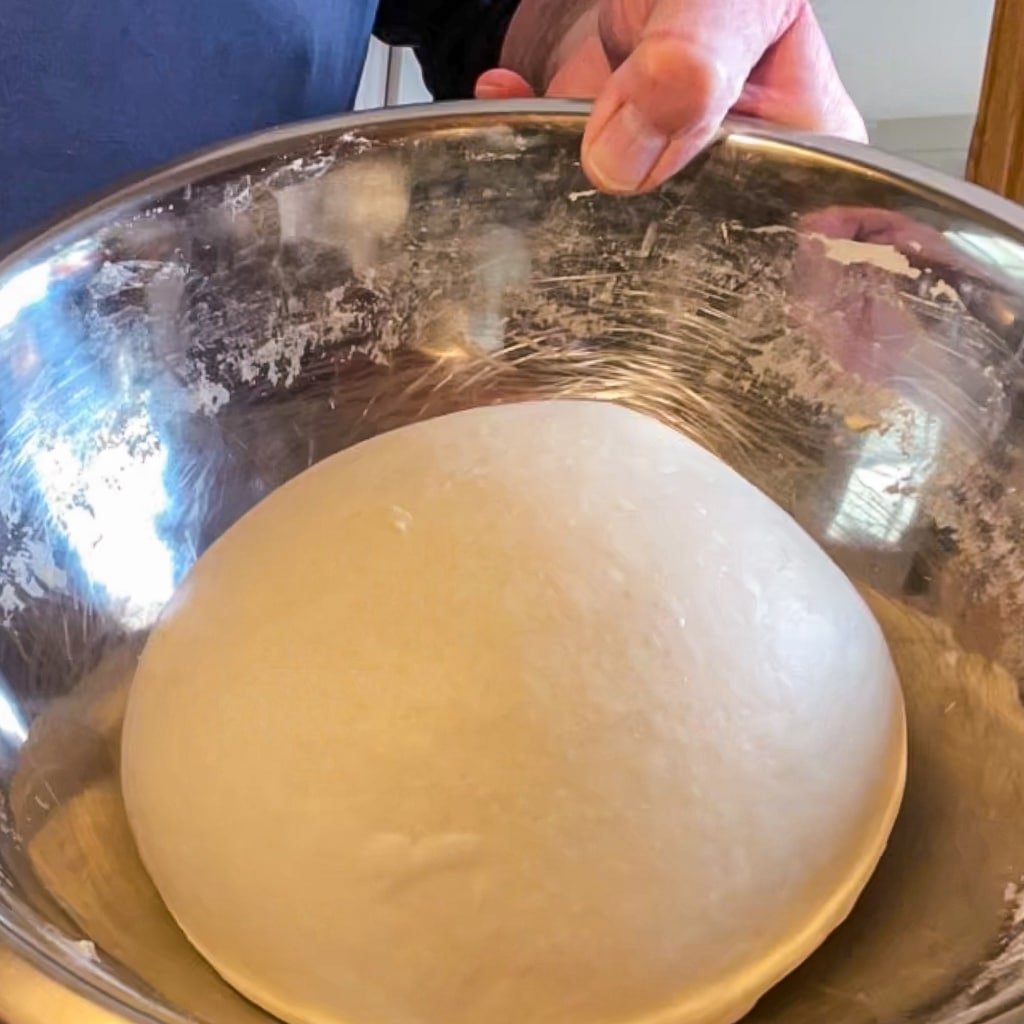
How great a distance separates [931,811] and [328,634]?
0.27 meters

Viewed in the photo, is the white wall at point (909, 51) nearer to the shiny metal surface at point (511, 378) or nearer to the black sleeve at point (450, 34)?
the black sleeve at point (450, 34)

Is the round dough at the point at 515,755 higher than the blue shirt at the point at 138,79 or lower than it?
lower

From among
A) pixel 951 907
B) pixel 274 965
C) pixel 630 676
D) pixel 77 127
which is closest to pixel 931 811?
pixel 951 907

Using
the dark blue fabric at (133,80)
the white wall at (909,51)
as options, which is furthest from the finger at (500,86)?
the white wall at (909,51)

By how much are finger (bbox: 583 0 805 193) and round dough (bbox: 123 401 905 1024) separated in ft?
0.60

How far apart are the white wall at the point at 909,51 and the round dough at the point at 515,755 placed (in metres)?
1.89

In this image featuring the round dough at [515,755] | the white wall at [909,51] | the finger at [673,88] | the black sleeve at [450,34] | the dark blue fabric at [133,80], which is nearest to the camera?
the round dough at [515,755]

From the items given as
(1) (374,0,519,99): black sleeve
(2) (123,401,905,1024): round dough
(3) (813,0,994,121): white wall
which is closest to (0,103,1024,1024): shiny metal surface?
(2) (123,401,905,1024): round dough

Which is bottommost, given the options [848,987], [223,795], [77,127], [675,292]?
[848,987]

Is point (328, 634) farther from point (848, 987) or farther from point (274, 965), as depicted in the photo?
point (848, 987)

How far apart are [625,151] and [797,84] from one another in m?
0.13

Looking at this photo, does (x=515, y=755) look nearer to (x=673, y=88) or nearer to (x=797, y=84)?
(x=673, y=88)

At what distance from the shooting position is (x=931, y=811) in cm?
57

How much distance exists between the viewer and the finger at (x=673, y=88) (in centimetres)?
62
